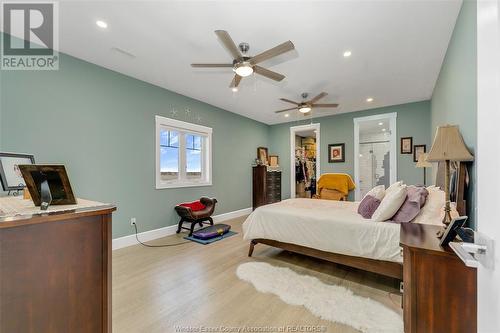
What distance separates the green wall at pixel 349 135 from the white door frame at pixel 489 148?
4711mm

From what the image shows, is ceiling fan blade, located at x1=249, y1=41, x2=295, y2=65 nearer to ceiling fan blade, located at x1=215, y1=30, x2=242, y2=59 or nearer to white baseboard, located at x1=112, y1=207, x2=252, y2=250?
ceiling fan blade, located at x1=215, y1=30, x2=242, y2=59

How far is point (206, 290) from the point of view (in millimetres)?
2145

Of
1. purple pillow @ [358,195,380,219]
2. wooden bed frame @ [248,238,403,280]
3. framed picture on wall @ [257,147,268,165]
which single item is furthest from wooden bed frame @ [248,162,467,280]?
framed picture on wall @ [257,147,268,165]

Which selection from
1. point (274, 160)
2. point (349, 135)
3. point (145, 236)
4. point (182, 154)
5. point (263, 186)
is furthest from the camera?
point (274, 160)

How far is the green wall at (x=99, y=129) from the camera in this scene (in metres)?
2.49

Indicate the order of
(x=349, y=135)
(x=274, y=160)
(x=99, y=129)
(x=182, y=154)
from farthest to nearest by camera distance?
1. (x=274, y=160)
2. (x=349, y=135)
3. (x=182, y=154)
4. (x=99, y=129)

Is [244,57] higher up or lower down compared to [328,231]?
higher up

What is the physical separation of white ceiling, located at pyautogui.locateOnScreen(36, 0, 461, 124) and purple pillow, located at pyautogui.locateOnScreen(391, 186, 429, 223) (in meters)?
1.72

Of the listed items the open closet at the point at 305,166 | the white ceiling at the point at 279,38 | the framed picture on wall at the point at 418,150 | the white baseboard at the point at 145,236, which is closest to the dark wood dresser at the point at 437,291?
the white ceiling at the point at 279,38

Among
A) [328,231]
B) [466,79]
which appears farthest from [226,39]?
[328,231]

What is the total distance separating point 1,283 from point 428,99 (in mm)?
6191

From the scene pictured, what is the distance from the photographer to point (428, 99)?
4.41 metres

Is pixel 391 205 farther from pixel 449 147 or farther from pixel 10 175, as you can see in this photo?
pixel 10 175

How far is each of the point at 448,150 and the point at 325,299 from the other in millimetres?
1607
